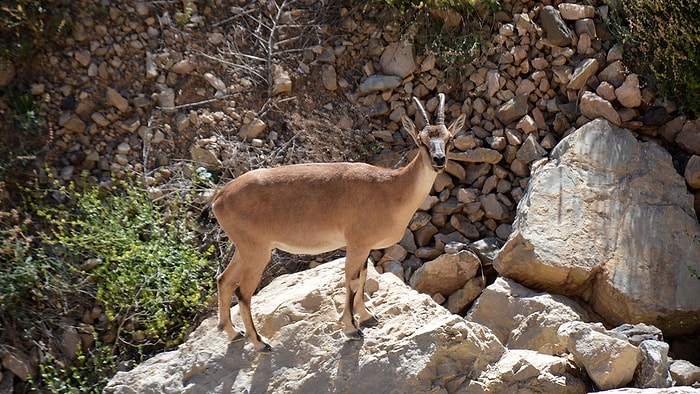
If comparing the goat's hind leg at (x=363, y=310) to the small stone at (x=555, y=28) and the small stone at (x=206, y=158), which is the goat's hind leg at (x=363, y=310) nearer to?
the small stone at (x=206, y=158)

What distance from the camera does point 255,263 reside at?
7465mm

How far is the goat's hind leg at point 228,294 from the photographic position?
763 centimetres

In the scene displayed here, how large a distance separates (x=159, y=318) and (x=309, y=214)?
7.44 ft

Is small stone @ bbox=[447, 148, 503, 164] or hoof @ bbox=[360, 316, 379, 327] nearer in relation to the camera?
hoof @ bbox=[360, 316, 379, 327]

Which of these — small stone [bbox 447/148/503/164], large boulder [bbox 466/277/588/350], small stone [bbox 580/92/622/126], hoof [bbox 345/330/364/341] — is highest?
small stone [bbox 580/92/622/126]

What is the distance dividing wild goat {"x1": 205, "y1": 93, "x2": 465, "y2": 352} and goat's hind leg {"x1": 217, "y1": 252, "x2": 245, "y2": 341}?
0.12 metres

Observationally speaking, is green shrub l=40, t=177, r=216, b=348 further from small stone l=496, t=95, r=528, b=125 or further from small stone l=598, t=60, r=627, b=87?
small stone l=598, t=60, r=627, b=87

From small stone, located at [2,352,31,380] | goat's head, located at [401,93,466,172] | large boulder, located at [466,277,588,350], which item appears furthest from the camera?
small stone, located at [2,352,31,380]

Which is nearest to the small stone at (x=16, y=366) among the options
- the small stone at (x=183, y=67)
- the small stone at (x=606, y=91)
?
the small stone at (x=183, y=67)

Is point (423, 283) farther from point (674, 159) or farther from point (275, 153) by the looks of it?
point (674, 159)

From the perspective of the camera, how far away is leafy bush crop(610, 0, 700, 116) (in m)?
9.39

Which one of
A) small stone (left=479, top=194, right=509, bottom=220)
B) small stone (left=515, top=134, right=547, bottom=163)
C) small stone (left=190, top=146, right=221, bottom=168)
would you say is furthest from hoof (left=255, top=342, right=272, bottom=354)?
small stone (left=515, top=134, right=547, bottom=163)

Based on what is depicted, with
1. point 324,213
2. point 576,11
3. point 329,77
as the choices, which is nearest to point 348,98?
point 329,77

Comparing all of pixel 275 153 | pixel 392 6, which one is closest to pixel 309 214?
pixel 275 153
